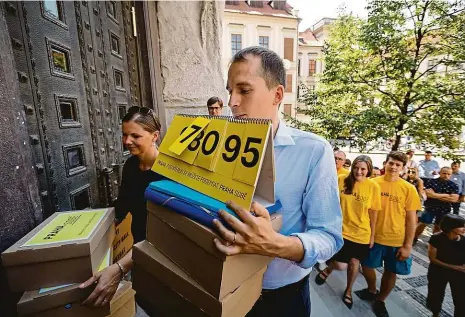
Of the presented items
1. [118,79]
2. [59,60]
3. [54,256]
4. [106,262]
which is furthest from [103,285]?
[118,79]

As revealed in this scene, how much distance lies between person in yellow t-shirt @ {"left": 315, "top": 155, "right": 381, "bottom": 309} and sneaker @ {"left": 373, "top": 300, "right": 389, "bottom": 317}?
30 centimetres

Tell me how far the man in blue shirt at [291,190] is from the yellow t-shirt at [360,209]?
8.00 feet

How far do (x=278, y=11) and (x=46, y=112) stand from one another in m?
27.5

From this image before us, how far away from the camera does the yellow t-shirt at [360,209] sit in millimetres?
3418

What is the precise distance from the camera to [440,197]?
5242 mm

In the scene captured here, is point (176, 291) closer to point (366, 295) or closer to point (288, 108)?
point (366, 295)

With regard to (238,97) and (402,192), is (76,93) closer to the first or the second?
(238,97)

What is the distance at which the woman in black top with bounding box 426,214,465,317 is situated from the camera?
2955 mm

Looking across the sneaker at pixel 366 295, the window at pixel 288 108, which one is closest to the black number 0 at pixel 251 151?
the sneaker at pixel 366 295

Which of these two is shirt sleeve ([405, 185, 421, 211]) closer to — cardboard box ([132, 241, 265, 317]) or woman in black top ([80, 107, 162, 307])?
cardboard box ([132, 241, 265, 317])

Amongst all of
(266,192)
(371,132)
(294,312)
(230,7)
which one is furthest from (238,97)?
(230,7)

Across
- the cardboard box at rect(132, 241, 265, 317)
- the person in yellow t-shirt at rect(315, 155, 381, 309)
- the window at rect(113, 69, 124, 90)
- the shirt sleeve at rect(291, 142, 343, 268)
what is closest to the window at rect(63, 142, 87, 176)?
the window at rect(113, 69, 124, 90)

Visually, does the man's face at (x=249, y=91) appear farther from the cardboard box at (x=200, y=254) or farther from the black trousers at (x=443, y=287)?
the black trousers at (x=443, y=287)

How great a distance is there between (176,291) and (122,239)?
1277 millimetres
